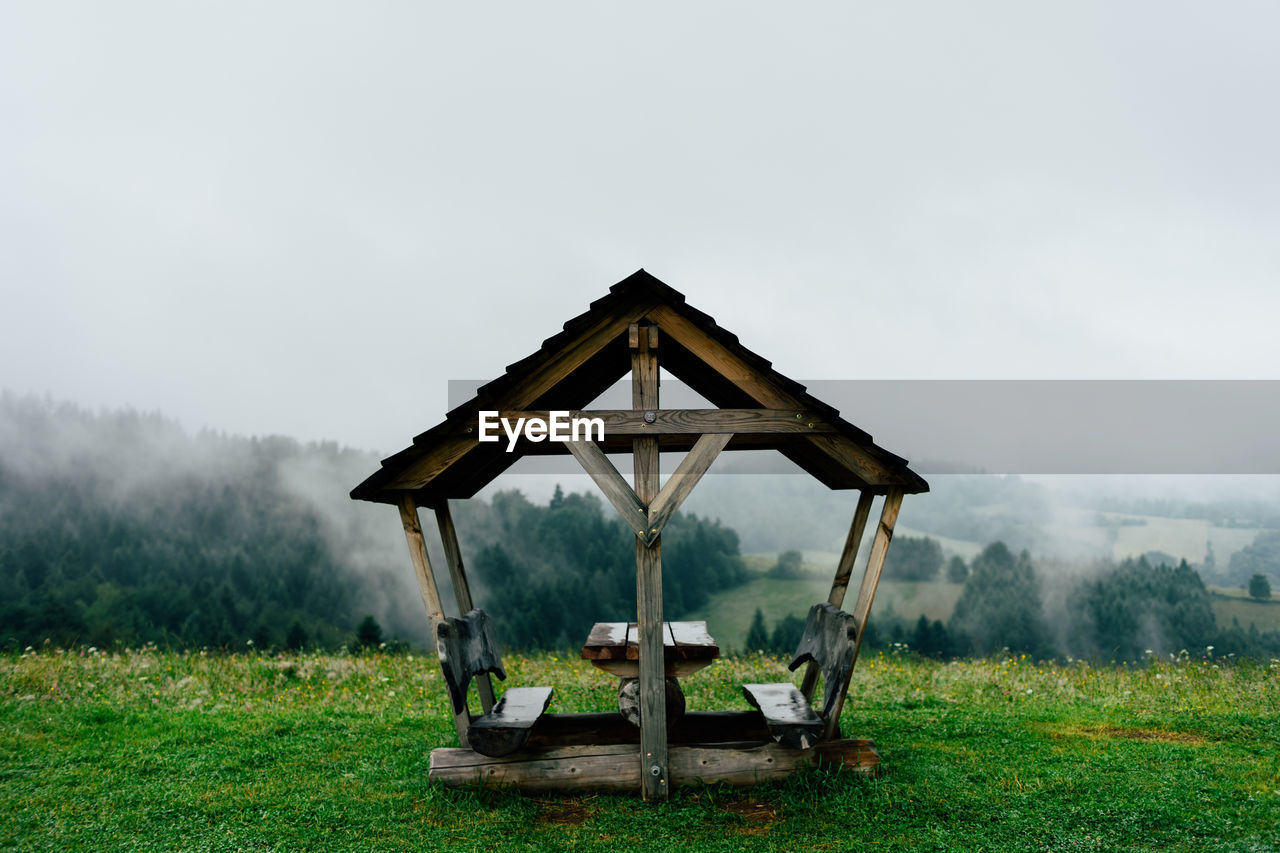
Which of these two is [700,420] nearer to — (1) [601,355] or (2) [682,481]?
(2) [682,481]

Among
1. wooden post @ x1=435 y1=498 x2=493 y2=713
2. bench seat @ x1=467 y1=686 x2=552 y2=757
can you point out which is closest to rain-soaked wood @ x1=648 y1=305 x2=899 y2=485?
wooden post @ x1=435 y1=498 x2=493 y2=713

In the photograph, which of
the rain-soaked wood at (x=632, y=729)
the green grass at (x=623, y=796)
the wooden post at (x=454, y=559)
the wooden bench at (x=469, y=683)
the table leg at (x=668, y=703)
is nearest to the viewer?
the green grass at (x=623, y=796)

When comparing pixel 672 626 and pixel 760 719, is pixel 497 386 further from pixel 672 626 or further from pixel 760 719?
pixel 760 719

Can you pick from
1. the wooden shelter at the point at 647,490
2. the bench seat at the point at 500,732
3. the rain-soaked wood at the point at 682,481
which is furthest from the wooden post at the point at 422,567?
the rain-soaked wood at the point at 682,481

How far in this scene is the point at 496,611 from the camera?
26234 millimetres

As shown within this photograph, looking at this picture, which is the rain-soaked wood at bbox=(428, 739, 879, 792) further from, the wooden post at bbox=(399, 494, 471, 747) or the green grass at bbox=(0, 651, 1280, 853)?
the wooden post at bbox=(399, 494, 471, 747)

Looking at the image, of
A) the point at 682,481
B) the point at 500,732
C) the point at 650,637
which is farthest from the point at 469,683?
Answer: the point at 682,481

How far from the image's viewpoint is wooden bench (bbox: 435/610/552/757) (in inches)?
225

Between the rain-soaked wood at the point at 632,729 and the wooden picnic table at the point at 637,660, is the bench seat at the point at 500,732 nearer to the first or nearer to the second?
the rain-soaked wood at the point at 632,729

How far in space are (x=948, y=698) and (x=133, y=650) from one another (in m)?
11.9

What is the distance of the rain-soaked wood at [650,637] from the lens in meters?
5.80

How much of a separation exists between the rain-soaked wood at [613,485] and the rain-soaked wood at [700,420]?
240mm

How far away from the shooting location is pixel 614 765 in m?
6.00

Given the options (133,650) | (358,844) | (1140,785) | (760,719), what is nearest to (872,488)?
(760,719)
